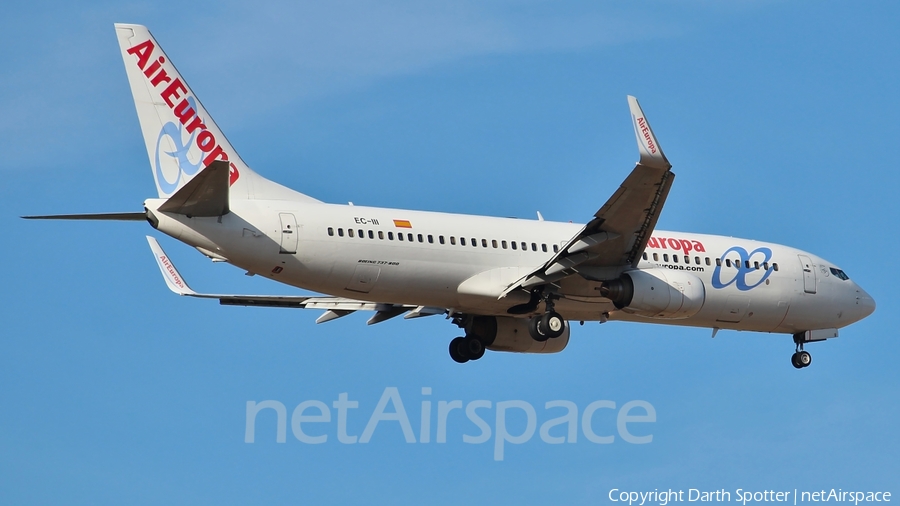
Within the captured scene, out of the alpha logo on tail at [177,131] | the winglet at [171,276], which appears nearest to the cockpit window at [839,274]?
the alpha logo on tail at [177,131]

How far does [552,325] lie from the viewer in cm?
3048

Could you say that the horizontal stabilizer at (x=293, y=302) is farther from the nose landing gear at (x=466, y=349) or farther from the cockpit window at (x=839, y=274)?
the cockpit window at (x=839, y=274)

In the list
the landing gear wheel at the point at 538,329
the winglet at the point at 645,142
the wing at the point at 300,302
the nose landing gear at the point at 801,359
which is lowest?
the landing gear wheel at the point at 538,329

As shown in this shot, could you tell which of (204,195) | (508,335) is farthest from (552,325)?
(204,195)

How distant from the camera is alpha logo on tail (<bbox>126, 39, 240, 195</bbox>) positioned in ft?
91.7

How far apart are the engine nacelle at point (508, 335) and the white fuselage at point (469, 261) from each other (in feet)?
7.82

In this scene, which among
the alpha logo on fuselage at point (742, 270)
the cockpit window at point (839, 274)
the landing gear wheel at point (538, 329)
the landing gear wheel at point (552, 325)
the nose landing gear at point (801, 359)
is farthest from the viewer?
the cockpit window at point (839, 274)

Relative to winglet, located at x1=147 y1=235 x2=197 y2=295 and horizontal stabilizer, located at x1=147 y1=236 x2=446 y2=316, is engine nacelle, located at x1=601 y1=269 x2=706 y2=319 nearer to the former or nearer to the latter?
horizontal stabilizer, located at x1=147 y1=236 x2=446 y2=316

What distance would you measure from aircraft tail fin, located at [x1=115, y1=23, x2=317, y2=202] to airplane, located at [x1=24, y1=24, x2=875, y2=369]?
0.08ft

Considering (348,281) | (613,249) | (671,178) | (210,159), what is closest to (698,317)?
(613,249)

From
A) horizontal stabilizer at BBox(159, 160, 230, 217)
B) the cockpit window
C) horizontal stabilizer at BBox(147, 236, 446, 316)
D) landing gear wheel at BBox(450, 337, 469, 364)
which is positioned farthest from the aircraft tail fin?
the cockpit window

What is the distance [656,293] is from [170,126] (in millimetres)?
11926

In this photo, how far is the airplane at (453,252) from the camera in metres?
27.0

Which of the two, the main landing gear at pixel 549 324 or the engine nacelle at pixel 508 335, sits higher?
the engine nacelle at pixel 508 335
